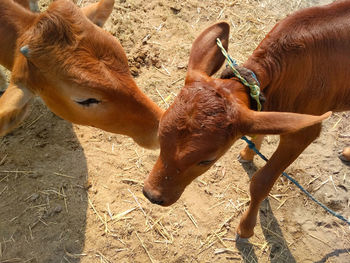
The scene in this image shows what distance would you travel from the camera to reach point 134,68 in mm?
5328

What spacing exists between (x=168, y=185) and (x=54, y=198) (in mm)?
2111

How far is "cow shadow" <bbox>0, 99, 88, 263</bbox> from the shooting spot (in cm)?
386

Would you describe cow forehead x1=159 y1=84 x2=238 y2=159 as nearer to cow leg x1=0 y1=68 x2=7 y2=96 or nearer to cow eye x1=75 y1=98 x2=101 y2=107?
cow eye x1=75 y1=98 x2=101 y2=107

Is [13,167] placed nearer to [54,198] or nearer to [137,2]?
[54,198]

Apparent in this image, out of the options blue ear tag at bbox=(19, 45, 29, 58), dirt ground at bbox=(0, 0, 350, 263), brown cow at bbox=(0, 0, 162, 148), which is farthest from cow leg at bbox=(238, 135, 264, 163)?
blue ear tag at bbox=(19, 45, 29, 58)

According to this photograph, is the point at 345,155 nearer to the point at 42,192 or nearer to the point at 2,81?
the point at 42,192

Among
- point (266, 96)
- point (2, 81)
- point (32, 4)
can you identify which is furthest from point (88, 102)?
point (2, 81)

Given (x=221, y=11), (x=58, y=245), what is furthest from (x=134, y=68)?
(x=58, y=245)

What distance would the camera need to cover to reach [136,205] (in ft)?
13.8

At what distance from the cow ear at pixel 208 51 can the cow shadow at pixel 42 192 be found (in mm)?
2396

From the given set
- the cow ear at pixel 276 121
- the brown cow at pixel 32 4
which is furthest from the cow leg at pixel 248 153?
the brown cow at pixel 32 4

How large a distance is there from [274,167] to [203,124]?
4.94 feet

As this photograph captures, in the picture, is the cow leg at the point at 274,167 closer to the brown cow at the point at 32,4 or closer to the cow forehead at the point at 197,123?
the cow forehead at the point at 197,123

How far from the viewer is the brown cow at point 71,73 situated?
293 centimetres
